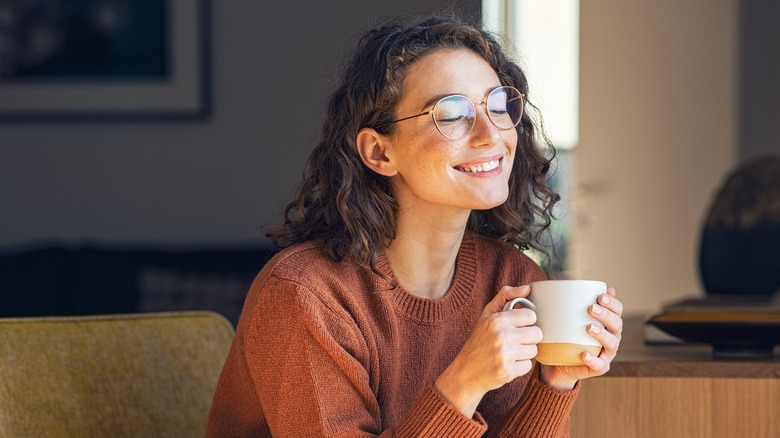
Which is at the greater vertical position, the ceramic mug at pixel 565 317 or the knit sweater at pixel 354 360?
the ceramic mug at pixel 565 317

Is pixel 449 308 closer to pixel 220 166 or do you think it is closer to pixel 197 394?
pixel 197 394

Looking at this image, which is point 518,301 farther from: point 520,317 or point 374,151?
point 374,151

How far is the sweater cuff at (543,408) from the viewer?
1.33 metres

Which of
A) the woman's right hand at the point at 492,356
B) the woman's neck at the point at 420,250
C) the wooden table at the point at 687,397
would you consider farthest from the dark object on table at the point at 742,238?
the woman's right hand at the point at 492,356

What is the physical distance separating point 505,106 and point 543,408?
402 mm

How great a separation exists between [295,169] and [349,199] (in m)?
1.18

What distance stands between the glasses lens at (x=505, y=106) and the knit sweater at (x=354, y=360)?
254 mm

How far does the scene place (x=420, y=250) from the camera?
4.78 feet

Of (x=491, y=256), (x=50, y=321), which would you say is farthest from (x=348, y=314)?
(x=50, y=321)

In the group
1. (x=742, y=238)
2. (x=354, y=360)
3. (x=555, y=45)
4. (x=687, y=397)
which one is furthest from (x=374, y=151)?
(x=555, y=45)

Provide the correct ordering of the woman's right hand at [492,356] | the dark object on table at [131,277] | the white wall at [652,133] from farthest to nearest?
the white wall at [652,133], the dark object on table at [131,277], the woman's right hand at [492,356]

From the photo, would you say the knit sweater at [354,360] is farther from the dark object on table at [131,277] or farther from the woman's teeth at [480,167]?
the dark object on table at [131,277]

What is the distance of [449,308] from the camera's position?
1462 millimetres

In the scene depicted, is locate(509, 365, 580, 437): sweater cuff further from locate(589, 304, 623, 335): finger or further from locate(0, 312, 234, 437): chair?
locate(0, 312, 234, 437): chair
